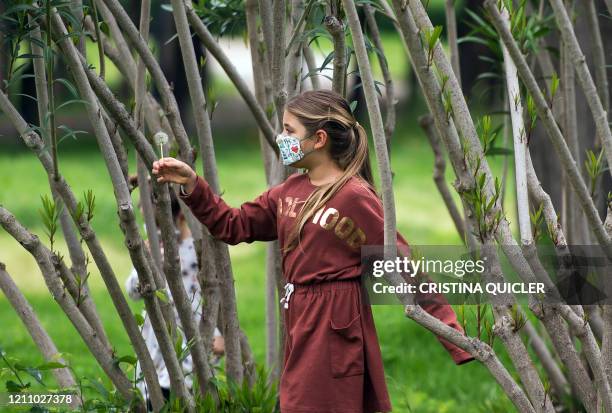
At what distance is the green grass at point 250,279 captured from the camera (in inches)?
224

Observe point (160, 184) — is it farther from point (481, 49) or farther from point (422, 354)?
point (481, 49)

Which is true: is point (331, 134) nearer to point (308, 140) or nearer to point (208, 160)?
point (308, 140)

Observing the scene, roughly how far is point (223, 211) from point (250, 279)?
5.82 meters

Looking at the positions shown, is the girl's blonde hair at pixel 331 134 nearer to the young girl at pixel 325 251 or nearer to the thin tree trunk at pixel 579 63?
the young girl at pixel 325 251

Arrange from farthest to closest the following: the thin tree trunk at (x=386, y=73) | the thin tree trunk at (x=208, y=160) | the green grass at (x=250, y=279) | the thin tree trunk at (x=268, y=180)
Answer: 1. the green grass at (x=250, y=279)
2. the thin tree trunk at (x=268, y=180)
3. the thin tree trunk at (x=386, y=73)
4. the thin tree trunk at (x=208, y=160)

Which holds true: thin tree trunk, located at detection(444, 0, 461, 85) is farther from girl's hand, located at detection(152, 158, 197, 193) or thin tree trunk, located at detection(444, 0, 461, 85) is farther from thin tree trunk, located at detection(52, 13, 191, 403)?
thin tree trunk, located at detection(52, 13, 191, 403)

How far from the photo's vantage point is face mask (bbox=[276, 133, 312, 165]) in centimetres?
321

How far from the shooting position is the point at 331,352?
3.10m

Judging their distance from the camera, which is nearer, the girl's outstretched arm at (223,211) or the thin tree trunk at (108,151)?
the thin tree trunk at (108,151)

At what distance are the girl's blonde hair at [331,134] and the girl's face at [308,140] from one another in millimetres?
14

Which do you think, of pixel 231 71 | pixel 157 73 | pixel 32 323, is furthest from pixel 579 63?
pixel 32 323

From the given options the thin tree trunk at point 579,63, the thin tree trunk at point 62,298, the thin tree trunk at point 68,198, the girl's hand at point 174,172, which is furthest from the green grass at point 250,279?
the thin tree trunk at point 579,63

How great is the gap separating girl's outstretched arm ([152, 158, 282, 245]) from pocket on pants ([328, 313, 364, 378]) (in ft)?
A: 1.56

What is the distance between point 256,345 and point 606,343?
13.3 feet
